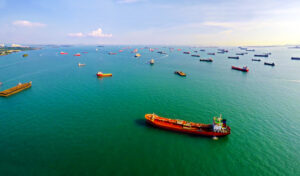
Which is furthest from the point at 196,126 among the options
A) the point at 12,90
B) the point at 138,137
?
the point at 12,90

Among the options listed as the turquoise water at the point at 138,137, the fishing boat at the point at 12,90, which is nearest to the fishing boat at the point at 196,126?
the turquoise water at the point at 138,137

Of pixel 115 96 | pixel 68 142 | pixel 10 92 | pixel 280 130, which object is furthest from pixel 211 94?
pixel 10 92

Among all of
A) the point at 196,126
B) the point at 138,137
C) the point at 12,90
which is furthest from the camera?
the point at 12,90

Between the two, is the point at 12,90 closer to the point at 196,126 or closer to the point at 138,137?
the point at 138,137

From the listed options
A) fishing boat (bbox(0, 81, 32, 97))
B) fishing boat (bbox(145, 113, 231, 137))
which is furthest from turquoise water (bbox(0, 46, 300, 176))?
fishing boat (bbox(0, 81, 32, 97))

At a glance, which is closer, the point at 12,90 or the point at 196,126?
the point at 196,126

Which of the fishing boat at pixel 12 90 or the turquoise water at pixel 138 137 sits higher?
the fishing boat at pixel 12 90

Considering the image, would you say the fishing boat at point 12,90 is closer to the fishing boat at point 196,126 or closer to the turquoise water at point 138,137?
the turquoise water at point 138,137

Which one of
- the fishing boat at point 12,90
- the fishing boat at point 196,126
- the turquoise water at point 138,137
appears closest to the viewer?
the turquoise water at point 138,137

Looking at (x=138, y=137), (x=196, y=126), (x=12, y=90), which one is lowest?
(x=138, y=137)
